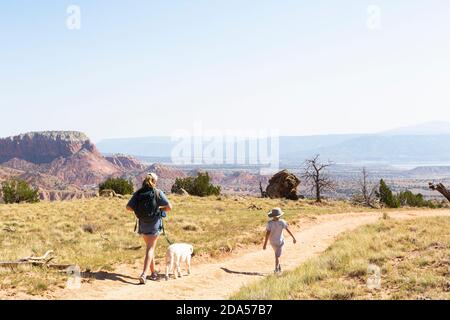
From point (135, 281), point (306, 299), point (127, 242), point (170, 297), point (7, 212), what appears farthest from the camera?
point (7, 212)

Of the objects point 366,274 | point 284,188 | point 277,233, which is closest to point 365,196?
point 284,188

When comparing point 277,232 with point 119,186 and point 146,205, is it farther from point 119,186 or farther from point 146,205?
point 119,186

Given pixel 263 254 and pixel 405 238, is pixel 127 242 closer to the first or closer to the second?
pixel 263 254

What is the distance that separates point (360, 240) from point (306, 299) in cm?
886

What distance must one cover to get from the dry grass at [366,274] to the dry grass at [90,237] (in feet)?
15.6

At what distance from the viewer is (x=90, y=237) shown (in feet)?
66.4

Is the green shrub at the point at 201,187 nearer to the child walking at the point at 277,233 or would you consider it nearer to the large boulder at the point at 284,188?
the large boulder at the point at 284,188

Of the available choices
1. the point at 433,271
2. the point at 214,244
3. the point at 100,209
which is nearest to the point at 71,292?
the point at 214,244

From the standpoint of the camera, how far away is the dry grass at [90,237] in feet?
38.6

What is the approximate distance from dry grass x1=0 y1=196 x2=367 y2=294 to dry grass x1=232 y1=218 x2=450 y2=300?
4.76m

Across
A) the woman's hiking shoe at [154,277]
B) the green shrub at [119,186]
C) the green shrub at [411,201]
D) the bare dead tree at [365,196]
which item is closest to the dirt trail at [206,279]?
the woman's hiking shoe at [154,277]

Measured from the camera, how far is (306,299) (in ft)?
30.5

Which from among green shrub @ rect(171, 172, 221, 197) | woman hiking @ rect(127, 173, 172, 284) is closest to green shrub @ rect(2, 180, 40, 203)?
green shrub @ rect(171, 172, 221, 197)

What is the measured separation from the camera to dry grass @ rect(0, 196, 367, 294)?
11758 mm
